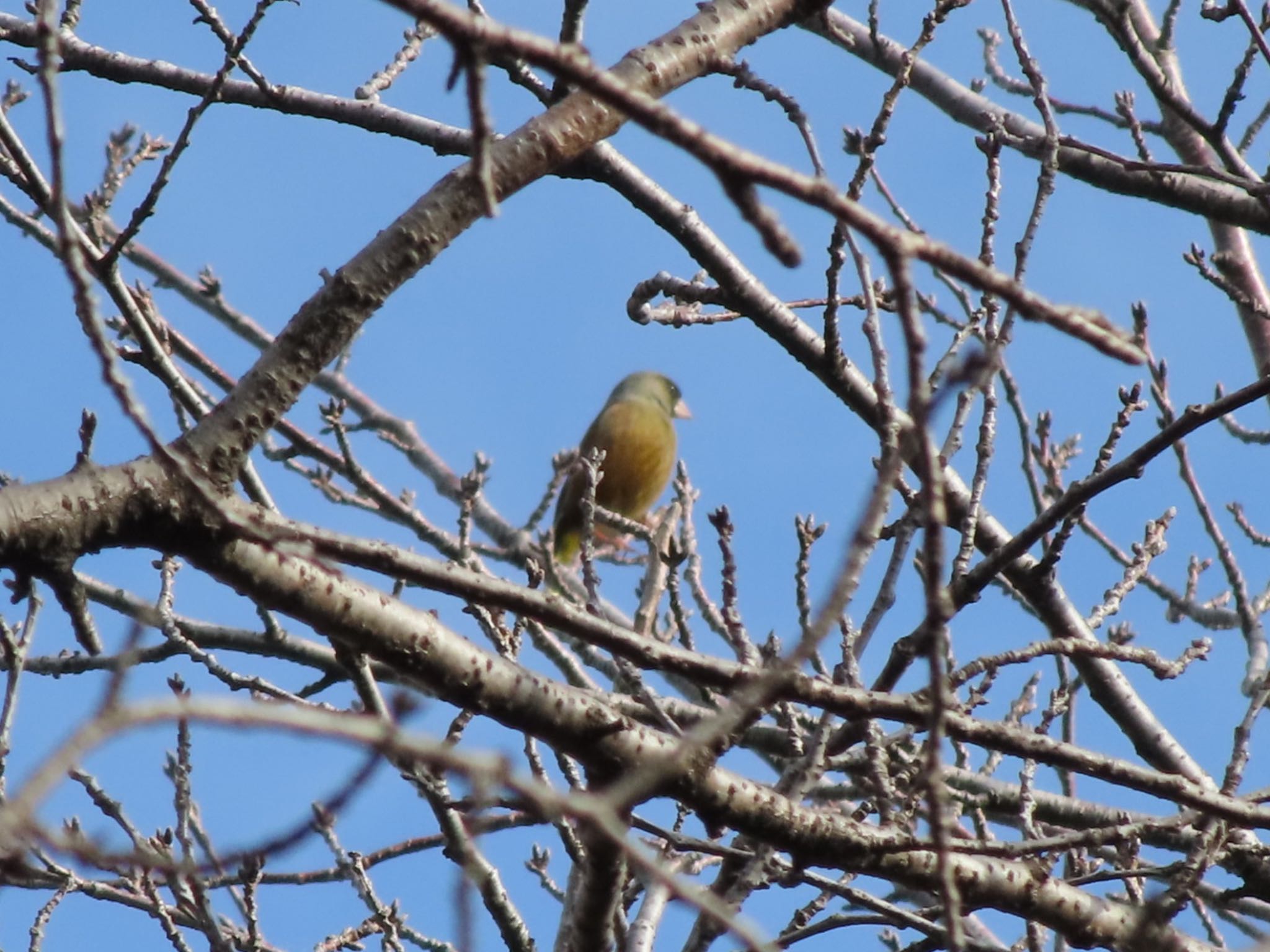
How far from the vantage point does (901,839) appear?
2.40 m

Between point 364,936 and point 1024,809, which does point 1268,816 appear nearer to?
point 1024,809

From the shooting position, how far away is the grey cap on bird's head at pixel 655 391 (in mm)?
11188

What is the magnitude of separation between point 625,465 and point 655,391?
1364 millimetres

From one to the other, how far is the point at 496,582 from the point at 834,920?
128cm

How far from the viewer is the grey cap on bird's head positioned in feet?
36.7

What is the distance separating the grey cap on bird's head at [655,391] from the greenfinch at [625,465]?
1.09ft

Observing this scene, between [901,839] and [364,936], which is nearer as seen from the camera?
[901,839]

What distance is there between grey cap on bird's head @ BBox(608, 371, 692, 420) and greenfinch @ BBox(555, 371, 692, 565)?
33 centimetres

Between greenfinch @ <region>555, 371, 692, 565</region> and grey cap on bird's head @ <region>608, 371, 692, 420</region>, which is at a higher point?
grey cap on bird's head @ <region>608, 371, 692, 420</region>

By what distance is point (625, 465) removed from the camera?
10.1 m

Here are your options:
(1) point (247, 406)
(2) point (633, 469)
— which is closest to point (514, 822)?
(1) point (247, 406)

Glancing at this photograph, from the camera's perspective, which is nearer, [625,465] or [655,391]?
[625,465]

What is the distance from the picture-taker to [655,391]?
11.3 meters

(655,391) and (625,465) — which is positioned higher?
(655,391)
